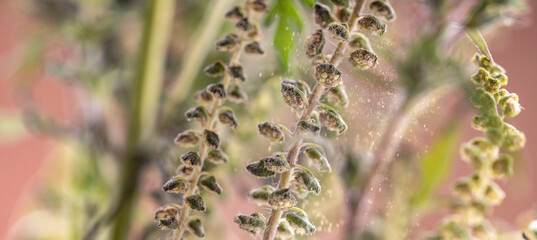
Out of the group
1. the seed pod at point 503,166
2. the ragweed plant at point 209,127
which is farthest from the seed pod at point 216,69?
the seed pod at point 503,166

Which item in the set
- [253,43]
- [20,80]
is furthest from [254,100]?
[20,80]

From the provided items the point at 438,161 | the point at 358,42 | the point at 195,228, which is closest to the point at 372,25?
the point at 358,42

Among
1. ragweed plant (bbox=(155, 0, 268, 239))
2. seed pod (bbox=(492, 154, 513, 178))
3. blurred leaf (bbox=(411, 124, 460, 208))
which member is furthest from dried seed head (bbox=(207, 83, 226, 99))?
blurred leaf (bbox=(411, 124, 460, 208))

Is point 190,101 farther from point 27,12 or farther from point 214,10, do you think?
point 27,12

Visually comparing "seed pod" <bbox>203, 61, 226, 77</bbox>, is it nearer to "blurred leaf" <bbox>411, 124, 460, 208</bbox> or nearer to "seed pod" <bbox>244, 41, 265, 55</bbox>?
"seed pod" <bbox>244, 41, 265, 55</bbox>

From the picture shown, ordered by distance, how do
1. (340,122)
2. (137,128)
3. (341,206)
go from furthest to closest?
(137,128) → (341,206) → (340,122)

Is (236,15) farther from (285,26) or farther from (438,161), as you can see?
(438,161)

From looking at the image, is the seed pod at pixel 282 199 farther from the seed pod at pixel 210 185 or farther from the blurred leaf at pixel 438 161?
the blurred leaf at pixel 438 161
